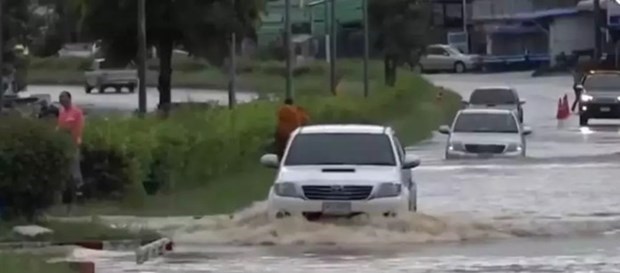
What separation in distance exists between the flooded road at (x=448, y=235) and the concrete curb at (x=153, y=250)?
0.14 m

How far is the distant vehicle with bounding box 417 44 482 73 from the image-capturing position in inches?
4181

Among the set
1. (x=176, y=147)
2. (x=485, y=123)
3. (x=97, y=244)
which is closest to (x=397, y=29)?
(x=485, y=123)

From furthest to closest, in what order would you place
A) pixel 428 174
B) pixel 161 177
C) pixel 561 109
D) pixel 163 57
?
pixel 561 109 → pixel 163 57 → pixel 428 174 → pixel 161 177

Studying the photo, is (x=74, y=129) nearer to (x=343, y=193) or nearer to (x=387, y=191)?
(x=343, y=193)

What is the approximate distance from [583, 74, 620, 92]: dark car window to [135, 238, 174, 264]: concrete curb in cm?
4119

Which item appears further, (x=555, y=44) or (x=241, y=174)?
(x=555, y=44)

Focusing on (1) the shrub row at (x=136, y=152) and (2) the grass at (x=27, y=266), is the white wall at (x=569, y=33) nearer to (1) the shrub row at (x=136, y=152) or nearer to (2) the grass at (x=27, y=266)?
(1) the shrub row at (x=136, y=152)

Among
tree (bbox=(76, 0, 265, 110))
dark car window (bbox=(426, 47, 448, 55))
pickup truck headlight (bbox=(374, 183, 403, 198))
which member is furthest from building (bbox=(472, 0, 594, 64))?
pickup truck headlight (bbox=(374, 183, 403, 198))

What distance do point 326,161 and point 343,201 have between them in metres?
1.36

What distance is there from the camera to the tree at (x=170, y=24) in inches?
1772

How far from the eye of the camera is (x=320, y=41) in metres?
104

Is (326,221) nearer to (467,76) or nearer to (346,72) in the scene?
(346,72)

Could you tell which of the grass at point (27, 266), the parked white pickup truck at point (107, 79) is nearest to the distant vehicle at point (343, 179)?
the grass at point (27, 266)

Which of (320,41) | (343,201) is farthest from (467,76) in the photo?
(343,201)
